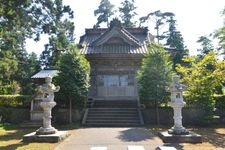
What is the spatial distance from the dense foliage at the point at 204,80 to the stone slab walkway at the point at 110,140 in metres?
5.53

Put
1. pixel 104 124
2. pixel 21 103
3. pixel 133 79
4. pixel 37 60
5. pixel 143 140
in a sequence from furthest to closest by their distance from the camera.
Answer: pixel 37 60 → pixel 133 79 → pixel 21 103 → pixel 104 124 → pixel 143 140

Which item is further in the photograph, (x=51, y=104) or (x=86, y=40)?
(x=86, y=40)

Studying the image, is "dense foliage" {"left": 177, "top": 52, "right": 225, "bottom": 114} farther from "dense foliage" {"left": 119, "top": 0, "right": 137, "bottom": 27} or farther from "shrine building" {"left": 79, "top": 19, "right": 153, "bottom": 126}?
"dense foliage" {"left": 119, "top": 0, "right": 137, "bottom": 27}

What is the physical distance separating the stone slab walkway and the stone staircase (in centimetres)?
344

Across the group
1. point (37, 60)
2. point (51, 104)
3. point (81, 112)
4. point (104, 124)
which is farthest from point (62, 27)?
point (37, 60)

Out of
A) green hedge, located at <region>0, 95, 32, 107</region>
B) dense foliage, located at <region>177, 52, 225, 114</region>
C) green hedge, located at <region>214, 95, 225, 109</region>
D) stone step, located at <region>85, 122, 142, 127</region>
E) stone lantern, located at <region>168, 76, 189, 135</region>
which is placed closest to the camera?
stone lantern, located at <region>168, 76, 189, 135</region>

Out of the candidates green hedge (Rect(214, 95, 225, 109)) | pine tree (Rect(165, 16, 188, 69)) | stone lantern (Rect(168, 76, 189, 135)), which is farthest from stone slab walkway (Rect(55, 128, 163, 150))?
pine tree (Rect(165, 16, 188, 69))

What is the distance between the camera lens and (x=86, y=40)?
1315 inches

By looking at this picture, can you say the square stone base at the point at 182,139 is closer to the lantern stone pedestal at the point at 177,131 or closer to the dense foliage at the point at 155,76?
the lantern stone pedestal at the point at 177,131

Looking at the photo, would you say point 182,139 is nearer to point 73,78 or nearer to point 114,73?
point 73,78

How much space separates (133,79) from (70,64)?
25.9 ft

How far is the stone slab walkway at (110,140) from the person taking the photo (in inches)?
502

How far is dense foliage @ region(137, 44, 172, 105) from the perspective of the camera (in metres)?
20.9

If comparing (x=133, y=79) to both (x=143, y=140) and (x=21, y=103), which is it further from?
(x=143, y=140)
